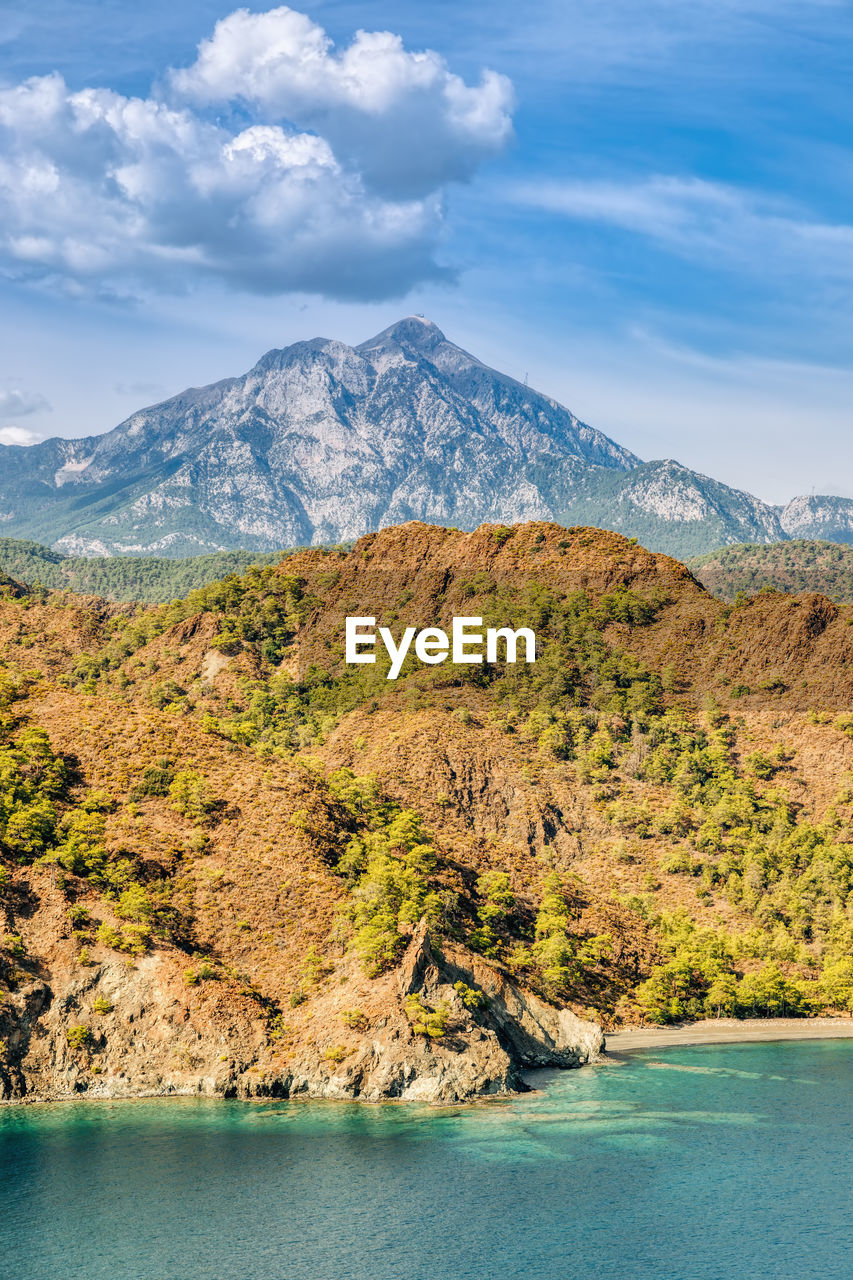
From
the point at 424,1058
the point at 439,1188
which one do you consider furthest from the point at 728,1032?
the point at 439,1188

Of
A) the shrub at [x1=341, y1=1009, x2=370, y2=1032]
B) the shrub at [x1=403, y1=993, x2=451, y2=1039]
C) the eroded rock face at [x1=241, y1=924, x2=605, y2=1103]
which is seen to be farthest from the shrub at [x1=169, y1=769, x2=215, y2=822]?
the shrub at [x1=403, y1=993, x2=451, y2=1039]

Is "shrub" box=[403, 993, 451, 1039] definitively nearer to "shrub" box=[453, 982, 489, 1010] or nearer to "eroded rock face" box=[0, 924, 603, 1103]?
"eroded rock face" box=[0, 924, 603, 1103]

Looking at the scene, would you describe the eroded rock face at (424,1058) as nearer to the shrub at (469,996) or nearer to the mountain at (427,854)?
the mountain at (427,854)

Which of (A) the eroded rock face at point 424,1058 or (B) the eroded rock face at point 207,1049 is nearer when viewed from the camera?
(B) the eroded rock face at point 207,1049

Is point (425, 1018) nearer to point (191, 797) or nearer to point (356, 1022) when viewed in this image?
point (356, 1022)

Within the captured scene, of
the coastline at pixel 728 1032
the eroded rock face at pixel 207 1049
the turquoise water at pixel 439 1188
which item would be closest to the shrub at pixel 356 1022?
the eroded rock face at pixel 207 1049

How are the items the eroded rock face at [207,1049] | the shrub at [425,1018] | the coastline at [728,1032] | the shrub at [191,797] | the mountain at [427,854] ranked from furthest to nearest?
the shrub at [191,797] < the coastline at [728,1032] < the mountain at [427,854] < the shrub at [425,1018] < the eroded rock face at [207,1049]

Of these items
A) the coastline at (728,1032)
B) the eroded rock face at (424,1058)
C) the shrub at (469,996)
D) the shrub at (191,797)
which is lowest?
the coastline at (728,1032)
